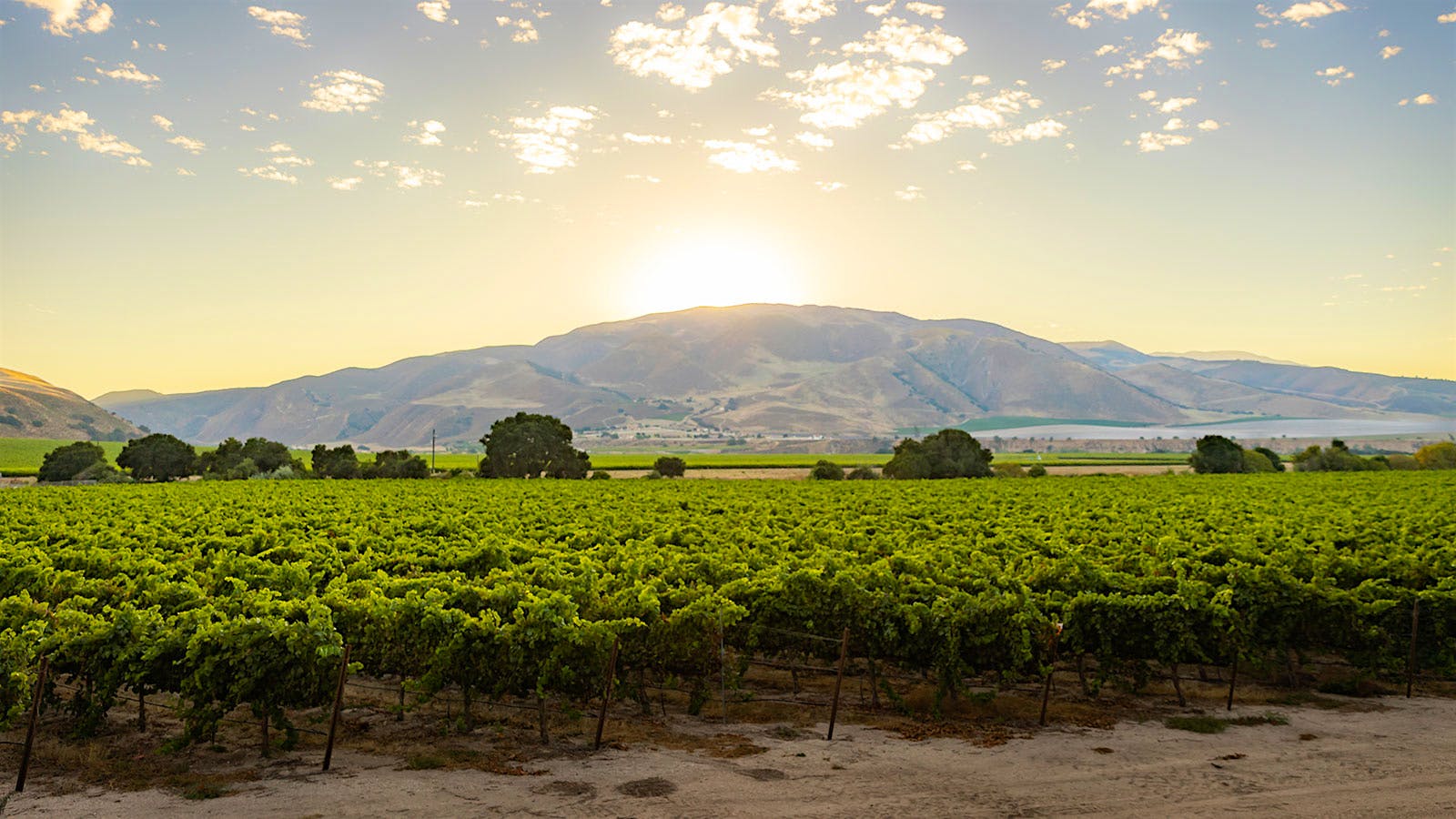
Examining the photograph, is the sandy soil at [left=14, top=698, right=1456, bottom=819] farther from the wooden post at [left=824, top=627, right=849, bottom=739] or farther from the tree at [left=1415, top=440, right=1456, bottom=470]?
the tree at [left=1415, top=440, right=1456, bottom=470]

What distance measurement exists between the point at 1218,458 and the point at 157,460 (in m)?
118

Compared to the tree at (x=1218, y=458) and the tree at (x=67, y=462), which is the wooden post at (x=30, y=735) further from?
the tree at (x=1218, y=458)

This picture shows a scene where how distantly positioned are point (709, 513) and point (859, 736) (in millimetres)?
27660

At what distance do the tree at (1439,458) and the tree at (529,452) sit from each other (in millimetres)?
101743

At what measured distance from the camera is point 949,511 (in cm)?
4206

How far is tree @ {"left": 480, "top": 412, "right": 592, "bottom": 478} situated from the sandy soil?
82.1 metres

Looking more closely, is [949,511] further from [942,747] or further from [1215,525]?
[942,747]

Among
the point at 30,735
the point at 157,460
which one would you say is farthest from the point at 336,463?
the point at 30,735

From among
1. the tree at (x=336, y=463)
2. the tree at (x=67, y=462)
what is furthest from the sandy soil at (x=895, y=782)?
the tree at (x=67, y=462)

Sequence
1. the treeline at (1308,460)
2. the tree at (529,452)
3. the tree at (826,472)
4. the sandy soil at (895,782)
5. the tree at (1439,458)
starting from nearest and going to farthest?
the sandy soil at (895,782) → the tree at (826,472) → the tree at (529,452) → the treeline at (1308,460) → the tree at (1439,458)

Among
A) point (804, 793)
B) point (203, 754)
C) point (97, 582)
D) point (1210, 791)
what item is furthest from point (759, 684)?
point (97, 582)

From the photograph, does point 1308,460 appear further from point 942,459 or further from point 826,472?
point 826,472

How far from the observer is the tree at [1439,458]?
10450 cm

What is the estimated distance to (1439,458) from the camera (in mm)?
106250
